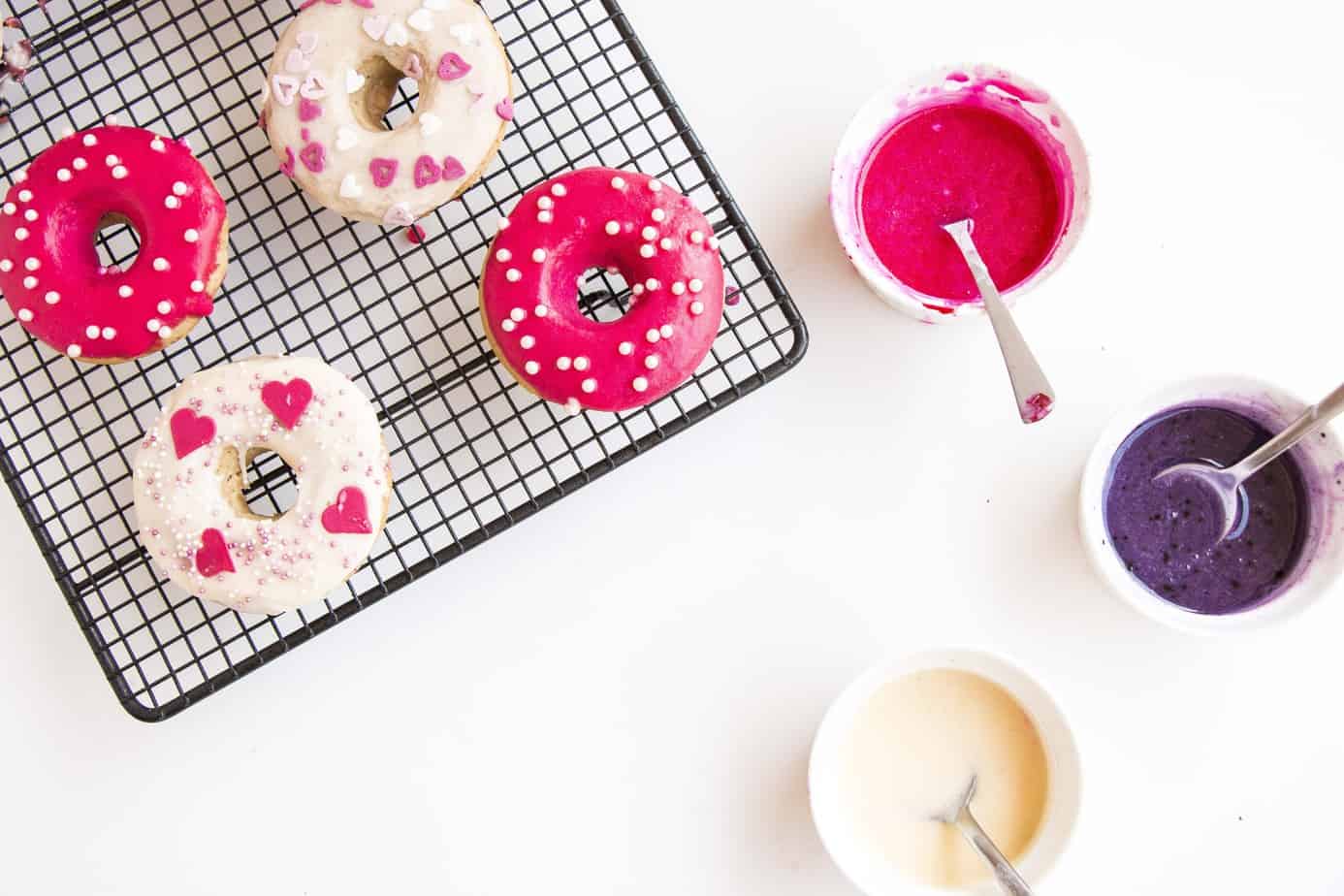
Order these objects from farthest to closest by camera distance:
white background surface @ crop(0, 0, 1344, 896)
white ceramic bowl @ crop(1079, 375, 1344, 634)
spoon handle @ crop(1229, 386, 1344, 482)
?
white background surface @ crop(0, 0, 1344, 896) < white ceramic bowl @ crop(1079, 375, 1344, 634) < spoon handle @ crop(1229, 386, 1344, 482)

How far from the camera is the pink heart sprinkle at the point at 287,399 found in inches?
59.6

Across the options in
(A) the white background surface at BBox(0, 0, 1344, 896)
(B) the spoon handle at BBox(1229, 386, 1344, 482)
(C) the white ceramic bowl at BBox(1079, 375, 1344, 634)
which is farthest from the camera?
(A) the white background surface at BBox(0, 0, 1344, 896)

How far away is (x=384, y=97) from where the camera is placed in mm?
1615

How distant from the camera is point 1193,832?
1771 millimetres

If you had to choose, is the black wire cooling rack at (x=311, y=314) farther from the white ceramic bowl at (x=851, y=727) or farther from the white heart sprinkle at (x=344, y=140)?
the white ceramic bowl at (x=851, y=727)

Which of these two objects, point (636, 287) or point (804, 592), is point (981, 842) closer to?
point (804, 592)

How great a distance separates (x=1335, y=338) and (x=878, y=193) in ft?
2.30

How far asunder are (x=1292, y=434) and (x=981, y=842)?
0.65 m

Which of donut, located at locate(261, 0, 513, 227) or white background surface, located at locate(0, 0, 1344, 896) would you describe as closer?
donut, located at locate(261, 0, 513, 227)

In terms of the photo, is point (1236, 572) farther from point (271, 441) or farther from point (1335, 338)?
point (271, 441)

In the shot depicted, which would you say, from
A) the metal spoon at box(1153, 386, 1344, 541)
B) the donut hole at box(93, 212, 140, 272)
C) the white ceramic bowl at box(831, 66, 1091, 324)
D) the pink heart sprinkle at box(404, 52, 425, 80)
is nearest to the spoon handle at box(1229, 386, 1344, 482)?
the metal spoon at box(1153, 386, 1344, 541)

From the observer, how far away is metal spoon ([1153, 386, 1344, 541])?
5.11 ft

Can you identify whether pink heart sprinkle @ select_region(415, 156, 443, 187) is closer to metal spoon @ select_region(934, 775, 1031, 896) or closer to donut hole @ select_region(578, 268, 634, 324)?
donut hole @ select_region(578, 268, 634, 324)

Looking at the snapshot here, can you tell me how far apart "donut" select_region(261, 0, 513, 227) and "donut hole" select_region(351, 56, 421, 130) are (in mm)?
24
